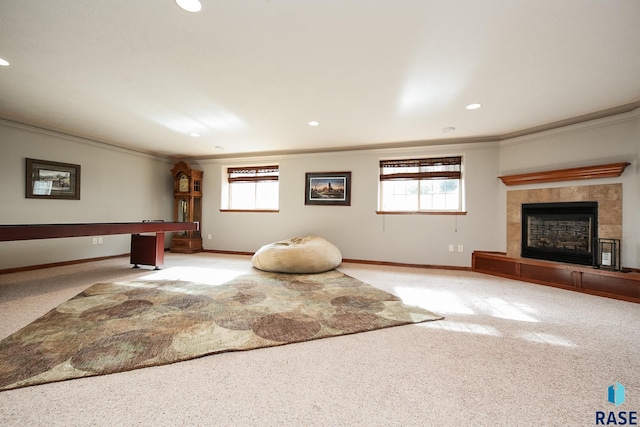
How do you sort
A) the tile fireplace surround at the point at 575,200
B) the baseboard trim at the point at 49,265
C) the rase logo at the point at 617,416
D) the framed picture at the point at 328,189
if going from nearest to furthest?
the rase logo at the point at 617,416 → the tile fireplace surround at the point at 575,200 → the baseboard trim at the point at 49,265 → the framed picture at the point at 328,189

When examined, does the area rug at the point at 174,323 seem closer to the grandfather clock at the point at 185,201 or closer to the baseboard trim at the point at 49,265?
the baseboard trim at the point at 49,265

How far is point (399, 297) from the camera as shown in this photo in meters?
2.91

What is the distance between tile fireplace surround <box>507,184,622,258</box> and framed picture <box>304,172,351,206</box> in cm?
271

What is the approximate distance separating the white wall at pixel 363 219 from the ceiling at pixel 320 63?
1.02m

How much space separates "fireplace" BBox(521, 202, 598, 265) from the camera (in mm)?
3449

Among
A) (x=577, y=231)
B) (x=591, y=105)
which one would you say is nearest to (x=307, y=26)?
(x=591, y=105)

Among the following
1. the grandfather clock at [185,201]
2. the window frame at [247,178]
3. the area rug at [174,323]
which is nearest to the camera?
the area rug at [174,323]

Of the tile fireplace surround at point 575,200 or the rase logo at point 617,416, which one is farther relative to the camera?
the tile fireplace surround at point 575,200

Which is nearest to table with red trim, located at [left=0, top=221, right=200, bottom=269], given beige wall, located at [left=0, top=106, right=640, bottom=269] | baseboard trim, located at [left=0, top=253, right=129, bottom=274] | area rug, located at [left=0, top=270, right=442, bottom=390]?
area rug, located at [left=0, top=270, right=442, bottom=390]

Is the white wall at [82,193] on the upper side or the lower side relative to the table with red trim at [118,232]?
upper

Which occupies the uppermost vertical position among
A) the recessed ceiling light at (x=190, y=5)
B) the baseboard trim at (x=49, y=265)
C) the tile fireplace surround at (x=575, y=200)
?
the recessed ceiling light at (x=190, y=5)

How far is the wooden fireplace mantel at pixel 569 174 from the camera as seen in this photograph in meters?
3.20

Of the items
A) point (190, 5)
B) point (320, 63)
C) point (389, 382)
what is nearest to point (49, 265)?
point (190, 5)

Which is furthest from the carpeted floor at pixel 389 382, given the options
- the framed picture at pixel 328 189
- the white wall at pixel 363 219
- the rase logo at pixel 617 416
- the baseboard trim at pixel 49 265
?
the framed picture at pixel 328 189
